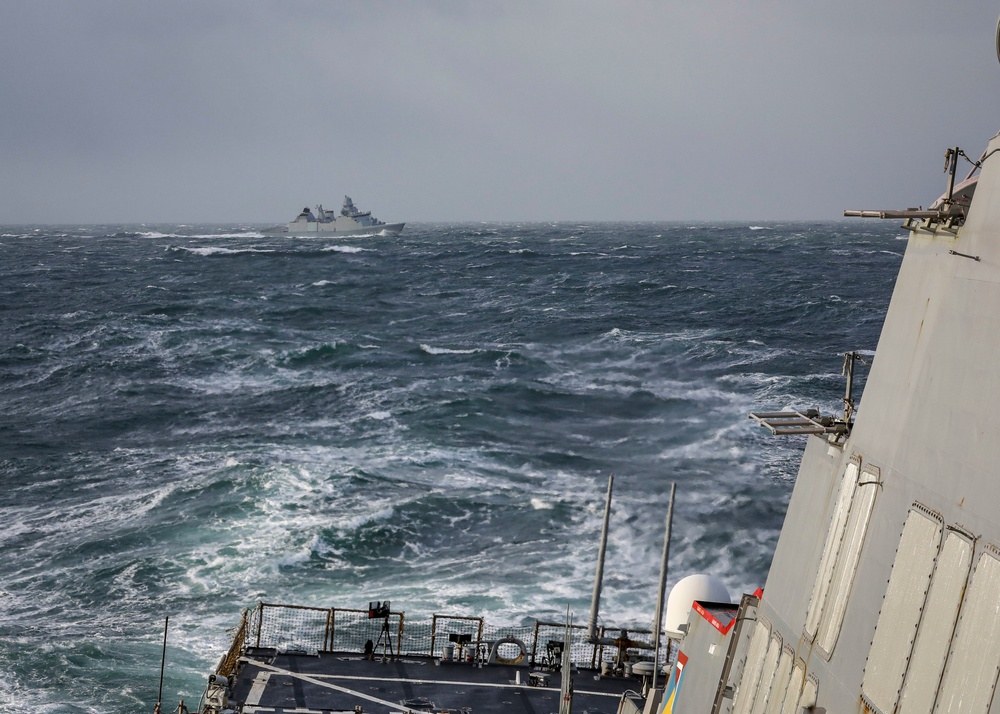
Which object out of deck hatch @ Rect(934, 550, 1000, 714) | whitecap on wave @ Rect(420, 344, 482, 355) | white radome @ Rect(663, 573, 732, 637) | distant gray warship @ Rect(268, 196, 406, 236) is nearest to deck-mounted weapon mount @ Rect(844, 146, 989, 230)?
deck hatch @ Rect(934, 550, 1000, 714)

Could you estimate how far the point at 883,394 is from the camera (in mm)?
6902

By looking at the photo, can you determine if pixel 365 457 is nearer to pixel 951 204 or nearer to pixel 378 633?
pixel 378 633

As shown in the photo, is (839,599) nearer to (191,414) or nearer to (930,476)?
(930,476)

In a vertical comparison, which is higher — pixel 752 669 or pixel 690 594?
pixel 752 669

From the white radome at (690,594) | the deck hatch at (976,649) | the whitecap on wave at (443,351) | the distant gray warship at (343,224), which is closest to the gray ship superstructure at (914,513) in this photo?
the deck hatch at (976,649)

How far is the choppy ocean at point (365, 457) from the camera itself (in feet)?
98.2

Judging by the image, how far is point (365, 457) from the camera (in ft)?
143

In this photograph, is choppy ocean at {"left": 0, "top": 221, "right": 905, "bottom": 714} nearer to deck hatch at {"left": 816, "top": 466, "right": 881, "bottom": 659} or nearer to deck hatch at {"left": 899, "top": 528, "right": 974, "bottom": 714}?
deck hatch at {"left": 816, "top": 466, "right": 881, "bottom": 659}

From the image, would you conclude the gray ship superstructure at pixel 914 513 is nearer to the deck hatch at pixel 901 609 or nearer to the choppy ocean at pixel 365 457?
the deck hatch at pixel 901 609

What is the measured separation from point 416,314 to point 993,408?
82961mm

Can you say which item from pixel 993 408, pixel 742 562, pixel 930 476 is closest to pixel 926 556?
pixel 930 476

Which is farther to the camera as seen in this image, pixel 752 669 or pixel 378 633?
pixel 378 633

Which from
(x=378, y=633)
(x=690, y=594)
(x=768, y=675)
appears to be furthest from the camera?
(x=378, y=633)

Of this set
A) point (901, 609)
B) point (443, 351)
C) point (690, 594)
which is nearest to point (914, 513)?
point (901, 609)
